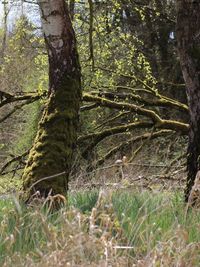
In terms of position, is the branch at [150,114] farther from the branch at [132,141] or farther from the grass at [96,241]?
the grass at [96,241]

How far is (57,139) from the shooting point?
221 inches

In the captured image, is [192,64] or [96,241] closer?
[96,241]

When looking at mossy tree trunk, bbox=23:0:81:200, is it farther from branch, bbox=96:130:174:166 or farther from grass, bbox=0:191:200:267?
branch, bbox=96:130:174:166

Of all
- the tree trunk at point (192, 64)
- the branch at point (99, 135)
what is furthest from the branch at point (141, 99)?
the tree trunk at point (192, 64)

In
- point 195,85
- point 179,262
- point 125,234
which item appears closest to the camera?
point 179,262

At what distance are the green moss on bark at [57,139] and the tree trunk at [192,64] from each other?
1.15 m

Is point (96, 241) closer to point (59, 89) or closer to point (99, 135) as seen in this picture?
point (59, 89)

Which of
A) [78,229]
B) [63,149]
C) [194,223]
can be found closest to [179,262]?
[78,229]

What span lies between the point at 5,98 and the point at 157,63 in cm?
927

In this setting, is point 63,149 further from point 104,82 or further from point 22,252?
point 104,82

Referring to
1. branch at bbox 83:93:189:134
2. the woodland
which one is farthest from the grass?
branch at bbox 83:93:189:134

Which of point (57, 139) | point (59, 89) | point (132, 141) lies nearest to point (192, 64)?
point (59, 89)

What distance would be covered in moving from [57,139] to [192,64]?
5.03 feet

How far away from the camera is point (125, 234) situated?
3293mm
